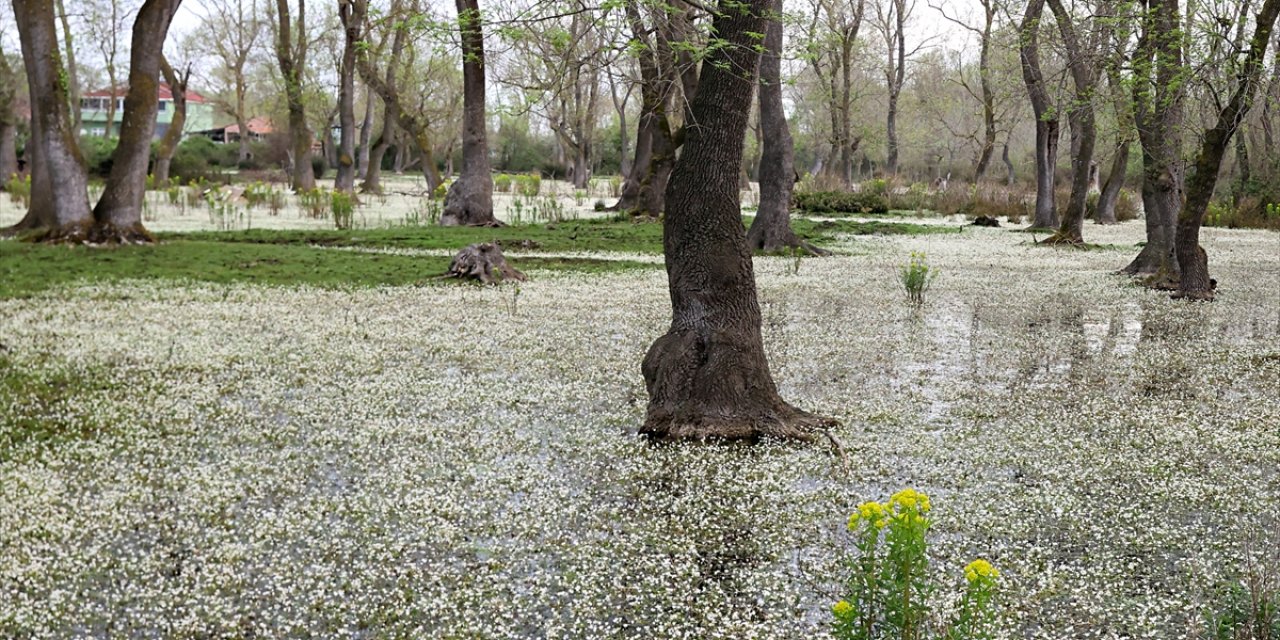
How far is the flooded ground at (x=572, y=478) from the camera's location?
14.9 ft

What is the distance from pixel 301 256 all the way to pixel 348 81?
16.8m

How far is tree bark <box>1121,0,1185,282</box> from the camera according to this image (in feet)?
47.1

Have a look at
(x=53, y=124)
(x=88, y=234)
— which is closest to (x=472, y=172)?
(x=88, y=234)

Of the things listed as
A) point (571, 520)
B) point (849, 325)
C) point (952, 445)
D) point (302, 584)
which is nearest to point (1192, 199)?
point (849, 325)


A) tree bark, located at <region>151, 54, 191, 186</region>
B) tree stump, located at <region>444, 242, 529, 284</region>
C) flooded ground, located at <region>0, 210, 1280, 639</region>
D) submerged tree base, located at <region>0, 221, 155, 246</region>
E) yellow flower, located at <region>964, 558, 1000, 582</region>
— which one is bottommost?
flooded ground, located at <region>0, 210, 1280, 639</region>

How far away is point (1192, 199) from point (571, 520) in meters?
11.4

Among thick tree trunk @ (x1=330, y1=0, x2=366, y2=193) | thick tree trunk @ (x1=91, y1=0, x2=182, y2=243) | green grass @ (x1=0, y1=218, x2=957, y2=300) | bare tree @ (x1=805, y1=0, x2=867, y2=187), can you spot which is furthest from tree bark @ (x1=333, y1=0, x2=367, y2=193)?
bare tree @ (x1=805, y1=0, x2=867, y2=187)

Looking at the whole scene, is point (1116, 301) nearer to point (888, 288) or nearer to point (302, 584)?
point (888, 288)

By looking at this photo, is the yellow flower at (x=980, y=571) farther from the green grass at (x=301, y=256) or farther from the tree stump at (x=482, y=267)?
the green grass at (x=301, y=256)

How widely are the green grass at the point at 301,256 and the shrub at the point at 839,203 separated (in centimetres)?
894

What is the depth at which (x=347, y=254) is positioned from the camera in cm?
1877

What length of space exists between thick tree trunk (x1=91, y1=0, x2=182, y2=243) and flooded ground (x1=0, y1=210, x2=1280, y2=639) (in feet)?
21.8

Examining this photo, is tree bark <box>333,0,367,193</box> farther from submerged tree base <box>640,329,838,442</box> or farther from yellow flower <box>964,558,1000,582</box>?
yellow flower <box>964,558,1000,582</box>

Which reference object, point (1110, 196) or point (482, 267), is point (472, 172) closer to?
point (482, 267)
